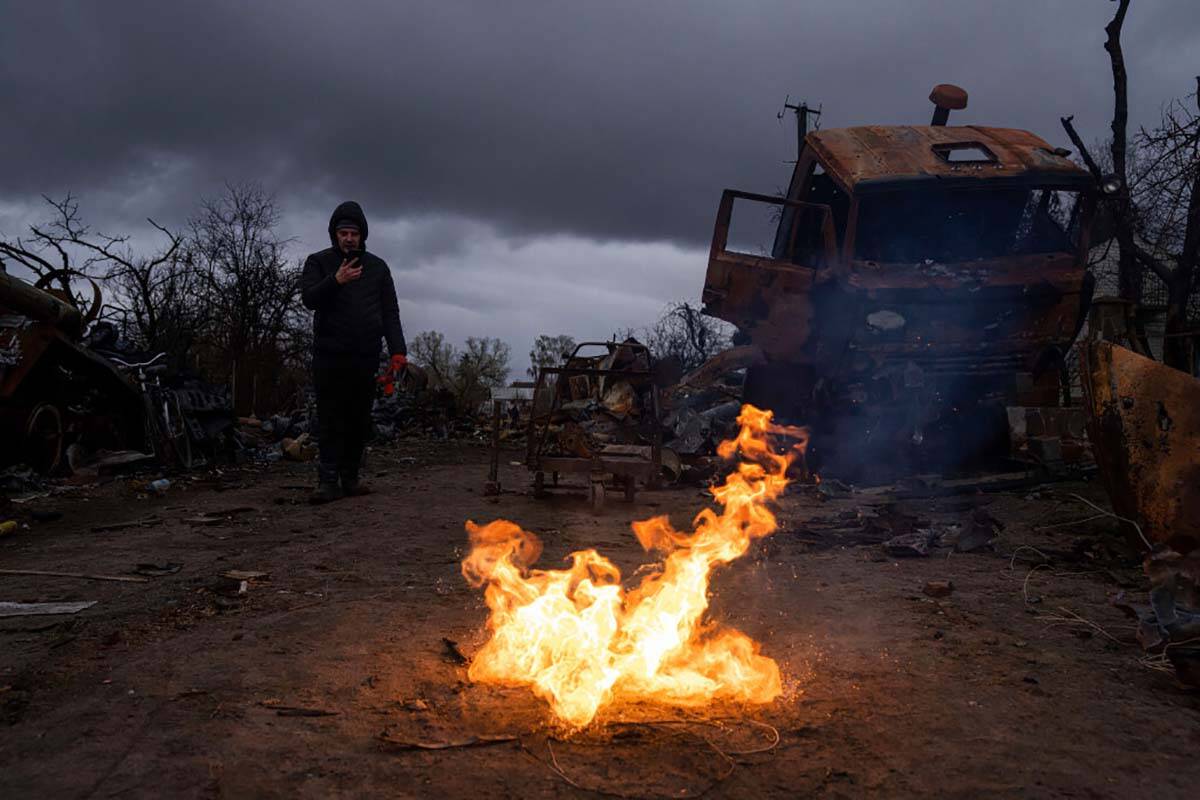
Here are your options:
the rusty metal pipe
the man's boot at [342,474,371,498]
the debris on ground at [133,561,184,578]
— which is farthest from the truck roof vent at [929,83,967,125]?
the rusty metal pipe

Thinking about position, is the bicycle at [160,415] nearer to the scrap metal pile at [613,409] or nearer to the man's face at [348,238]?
the man's face at [348,238]

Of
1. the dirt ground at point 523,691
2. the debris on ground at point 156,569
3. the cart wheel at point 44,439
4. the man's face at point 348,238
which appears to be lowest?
the dirt ground at point 523,691

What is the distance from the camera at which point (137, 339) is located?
14.2 m

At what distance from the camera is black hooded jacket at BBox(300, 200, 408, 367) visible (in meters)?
6.34

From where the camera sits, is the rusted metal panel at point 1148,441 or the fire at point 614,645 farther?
the rusted metal panel at point 1148,441

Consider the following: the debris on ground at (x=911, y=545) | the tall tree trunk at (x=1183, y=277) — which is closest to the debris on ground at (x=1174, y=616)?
the debris on ground at (x=911, y=545)

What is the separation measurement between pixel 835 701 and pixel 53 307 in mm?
8094

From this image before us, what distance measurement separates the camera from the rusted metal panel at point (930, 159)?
22.1 ft

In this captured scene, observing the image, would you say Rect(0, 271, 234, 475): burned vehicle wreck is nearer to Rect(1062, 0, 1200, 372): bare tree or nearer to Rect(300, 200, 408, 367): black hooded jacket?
Rect(300, 200, 408, 367): black hooded jacket

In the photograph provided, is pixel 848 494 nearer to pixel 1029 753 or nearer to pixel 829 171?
pixel 829 171

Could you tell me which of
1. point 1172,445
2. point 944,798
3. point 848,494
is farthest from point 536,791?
point 848,494

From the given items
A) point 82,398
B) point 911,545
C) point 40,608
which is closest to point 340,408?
point 40,608

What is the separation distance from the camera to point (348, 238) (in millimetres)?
6426

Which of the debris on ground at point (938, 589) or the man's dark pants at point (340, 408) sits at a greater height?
the man's dark pants at point (340, 408)
